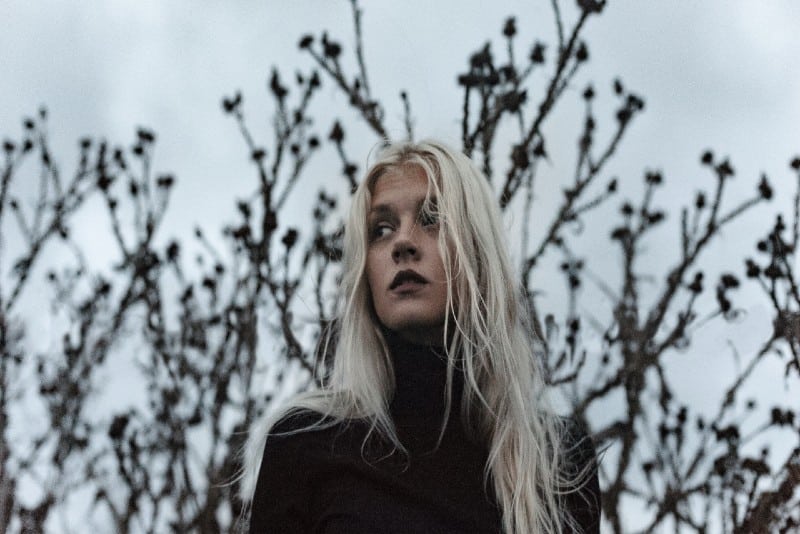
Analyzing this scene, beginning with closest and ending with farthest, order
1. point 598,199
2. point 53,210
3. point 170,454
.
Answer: point 598,199 → point 170,454 → point 53,210

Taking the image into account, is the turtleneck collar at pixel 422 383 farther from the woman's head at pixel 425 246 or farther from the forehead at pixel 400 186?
the forehead at pixel 400 186

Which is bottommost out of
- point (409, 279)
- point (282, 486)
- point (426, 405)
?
point (282, 486)

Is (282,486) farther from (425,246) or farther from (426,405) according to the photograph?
(425,246)

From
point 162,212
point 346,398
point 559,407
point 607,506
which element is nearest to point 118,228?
point 162,212

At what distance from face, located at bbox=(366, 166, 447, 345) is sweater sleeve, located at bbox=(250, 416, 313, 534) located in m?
0.35

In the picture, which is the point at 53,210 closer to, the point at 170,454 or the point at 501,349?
the point at 170,454

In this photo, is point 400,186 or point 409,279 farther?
point 400,186

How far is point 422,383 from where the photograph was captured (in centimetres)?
216

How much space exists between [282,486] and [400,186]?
2.58ft

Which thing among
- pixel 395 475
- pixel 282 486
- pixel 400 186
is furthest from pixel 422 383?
pixel 400 186

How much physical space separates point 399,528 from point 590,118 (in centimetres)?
196

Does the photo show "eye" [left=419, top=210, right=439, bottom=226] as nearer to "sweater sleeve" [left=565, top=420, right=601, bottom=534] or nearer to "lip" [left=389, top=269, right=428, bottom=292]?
"lip" [left=389, top=269, right=428, bottom=292]

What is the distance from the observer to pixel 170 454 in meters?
3.88

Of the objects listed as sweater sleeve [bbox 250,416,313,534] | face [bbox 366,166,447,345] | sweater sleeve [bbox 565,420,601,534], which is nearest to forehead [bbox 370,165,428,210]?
face [bbox 366,166,447,345]
